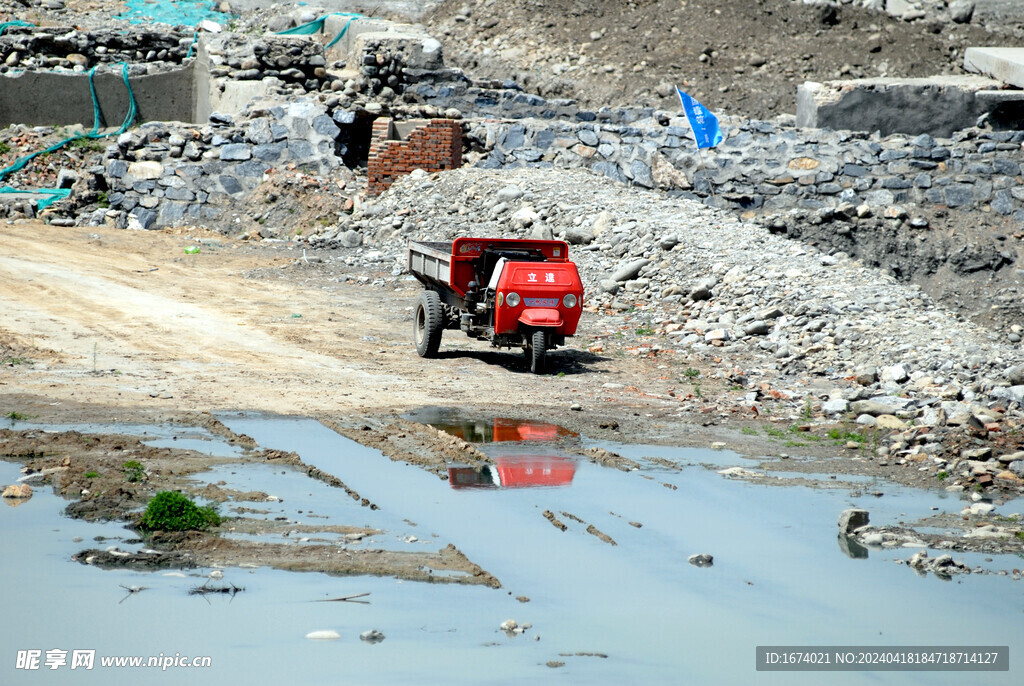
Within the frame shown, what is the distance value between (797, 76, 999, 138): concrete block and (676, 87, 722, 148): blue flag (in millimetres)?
2843

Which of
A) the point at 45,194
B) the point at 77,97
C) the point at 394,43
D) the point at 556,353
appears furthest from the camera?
the point at 394,43

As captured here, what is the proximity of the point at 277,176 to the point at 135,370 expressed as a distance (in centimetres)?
1069

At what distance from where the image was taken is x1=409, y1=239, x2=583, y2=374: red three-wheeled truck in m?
10.3

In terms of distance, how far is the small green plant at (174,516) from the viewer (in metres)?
5.76

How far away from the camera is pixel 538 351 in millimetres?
10484

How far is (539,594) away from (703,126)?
1568cm

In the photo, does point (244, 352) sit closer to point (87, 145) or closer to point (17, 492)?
point (17, 492)

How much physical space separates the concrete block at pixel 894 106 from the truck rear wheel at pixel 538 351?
12934mm

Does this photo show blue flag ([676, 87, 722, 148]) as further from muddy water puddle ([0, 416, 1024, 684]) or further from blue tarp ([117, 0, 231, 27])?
blue tarp ([117, 0, 231, 27])

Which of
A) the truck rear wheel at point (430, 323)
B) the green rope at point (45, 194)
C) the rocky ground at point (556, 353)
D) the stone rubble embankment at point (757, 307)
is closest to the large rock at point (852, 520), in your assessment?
the rocky ground at point (556, 353)

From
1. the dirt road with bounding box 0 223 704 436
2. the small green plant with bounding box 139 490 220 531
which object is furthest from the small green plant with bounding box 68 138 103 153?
the small green plant with bounding box 139 490 220 531

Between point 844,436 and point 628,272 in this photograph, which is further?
point 628,272

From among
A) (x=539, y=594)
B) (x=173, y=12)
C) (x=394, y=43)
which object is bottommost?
(x=539, y=594)

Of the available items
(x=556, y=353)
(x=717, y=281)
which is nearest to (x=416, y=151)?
(x=717, y=281)
